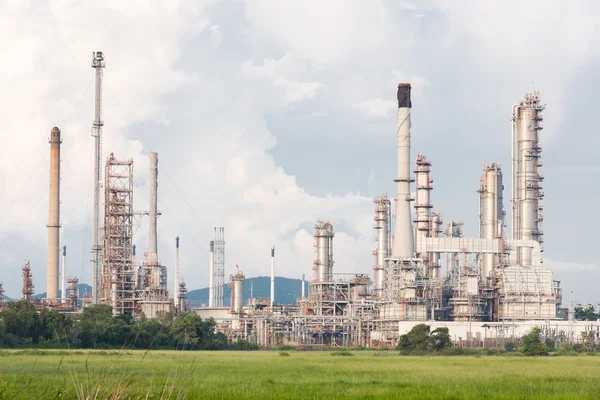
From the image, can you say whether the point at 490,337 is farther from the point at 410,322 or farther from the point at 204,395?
the point at 204,395

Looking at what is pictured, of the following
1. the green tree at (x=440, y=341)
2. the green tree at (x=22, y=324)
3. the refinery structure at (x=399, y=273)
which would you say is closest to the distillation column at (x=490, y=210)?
the refinery structure at (x=399, y=273)

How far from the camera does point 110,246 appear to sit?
104562 mm

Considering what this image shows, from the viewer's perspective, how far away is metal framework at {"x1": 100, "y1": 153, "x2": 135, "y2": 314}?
103938 mm

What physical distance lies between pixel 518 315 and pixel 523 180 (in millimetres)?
17117

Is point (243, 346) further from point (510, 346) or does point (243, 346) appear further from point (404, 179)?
point (404, 179)

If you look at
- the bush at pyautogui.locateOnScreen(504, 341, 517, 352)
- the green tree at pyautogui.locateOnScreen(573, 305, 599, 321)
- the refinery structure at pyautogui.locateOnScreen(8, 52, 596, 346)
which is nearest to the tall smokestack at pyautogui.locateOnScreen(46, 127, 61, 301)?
the refinery structure at pyautogui.locateOnScreen(8, 52, 596, 346)

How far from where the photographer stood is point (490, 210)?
393 feet

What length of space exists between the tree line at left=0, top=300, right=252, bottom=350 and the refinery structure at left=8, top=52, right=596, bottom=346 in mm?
11533

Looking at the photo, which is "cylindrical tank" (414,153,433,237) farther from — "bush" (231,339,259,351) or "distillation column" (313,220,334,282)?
"bush" (231,339,259,351)

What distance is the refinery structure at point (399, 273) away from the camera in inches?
4102

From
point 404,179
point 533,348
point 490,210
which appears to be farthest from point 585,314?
point 533,348

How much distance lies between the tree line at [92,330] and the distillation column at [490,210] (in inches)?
1641

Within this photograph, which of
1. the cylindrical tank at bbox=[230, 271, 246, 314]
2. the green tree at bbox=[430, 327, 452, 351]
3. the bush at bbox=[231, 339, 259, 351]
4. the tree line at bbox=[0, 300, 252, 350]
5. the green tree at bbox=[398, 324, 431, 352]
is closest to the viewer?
the tree line at bbox=[0, 300, 252, 350]

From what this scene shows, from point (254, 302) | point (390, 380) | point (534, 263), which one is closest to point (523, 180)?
point (534, 263)
